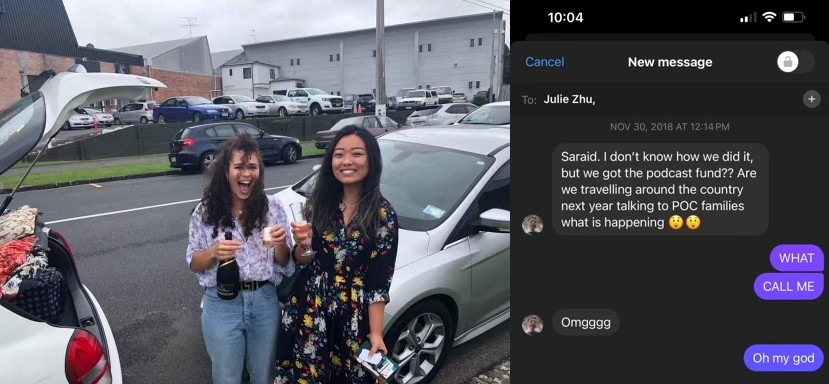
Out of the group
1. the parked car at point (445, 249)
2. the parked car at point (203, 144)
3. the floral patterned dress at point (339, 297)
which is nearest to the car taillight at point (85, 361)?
the floral patterned dress at point (339, 297)

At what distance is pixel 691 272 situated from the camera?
104 centimetres

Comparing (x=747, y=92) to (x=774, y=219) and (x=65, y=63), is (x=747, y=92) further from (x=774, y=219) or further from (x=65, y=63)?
(x=65, y=63)

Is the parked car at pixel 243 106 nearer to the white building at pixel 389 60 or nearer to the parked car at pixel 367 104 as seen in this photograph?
the parked car at pixel 367 104

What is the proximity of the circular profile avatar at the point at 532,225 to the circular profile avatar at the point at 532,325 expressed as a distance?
199 millimetres

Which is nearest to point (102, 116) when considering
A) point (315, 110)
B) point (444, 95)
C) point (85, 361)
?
point (315, 110)

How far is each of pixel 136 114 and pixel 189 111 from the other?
22.9 ft

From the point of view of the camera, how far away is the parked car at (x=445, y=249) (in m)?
2.89

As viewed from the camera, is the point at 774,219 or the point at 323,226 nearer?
the point at 774,219

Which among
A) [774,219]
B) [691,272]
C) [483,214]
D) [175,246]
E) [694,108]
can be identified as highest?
[694,108]

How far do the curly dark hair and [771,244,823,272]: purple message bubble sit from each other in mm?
1969

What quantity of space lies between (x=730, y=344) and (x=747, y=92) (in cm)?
54

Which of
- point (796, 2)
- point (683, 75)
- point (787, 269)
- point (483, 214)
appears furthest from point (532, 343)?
point (483, 214)

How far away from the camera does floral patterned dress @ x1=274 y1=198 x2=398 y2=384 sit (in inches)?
82.7

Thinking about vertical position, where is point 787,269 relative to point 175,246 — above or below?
above
